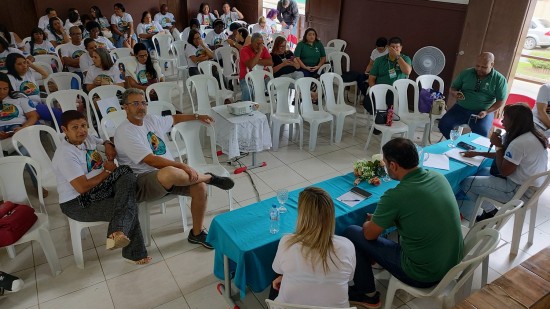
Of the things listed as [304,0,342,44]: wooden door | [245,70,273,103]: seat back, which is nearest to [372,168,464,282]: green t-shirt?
[245,70,273,103]: seat back

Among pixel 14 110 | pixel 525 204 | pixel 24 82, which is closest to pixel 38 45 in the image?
pixel 24 82

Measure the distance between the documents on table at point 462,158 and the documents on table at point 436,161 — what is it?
0.07 m

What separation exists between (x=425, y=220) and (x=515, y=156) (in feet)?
4.41

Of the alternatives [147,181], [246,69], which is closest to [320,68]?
[246,69]

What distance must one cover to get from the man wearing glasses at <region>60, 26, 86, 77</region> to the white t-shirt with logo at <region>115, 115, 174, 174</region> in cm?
323

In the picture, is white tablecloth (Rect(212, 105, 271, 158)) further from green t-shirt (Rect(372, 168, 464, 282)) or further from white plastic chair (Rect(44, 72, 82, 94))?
green t-shirt (Rect(372, 168, 464, 282))

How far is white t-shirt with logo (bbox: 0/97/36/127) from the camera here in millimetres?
3725

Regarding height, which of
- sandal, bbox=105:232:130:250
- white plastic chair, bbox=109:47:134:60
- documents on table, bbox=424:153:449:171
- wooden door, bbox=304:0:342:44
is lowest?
sandal, bbox=105:232:130:250

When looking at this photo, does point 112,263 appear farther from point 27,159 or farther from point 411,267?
point 411,267

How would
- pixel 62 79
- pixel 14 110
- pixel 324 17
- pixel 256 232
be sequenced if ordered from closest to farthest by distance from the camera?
pixel 256 232 → pixel 14 110 → pixel 62 79 → pixel 324 17

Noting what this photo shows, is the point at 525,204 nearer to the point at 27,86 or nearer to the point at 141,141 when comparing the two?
the point at 141,141

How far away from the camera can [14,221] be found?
2480 millimetres

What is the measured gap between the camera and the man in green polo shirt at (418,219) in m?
2.02

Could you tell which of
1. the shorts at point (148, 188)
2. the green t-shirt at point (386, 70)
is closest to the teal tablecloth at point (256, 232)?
the shorts at point (148, 188)
